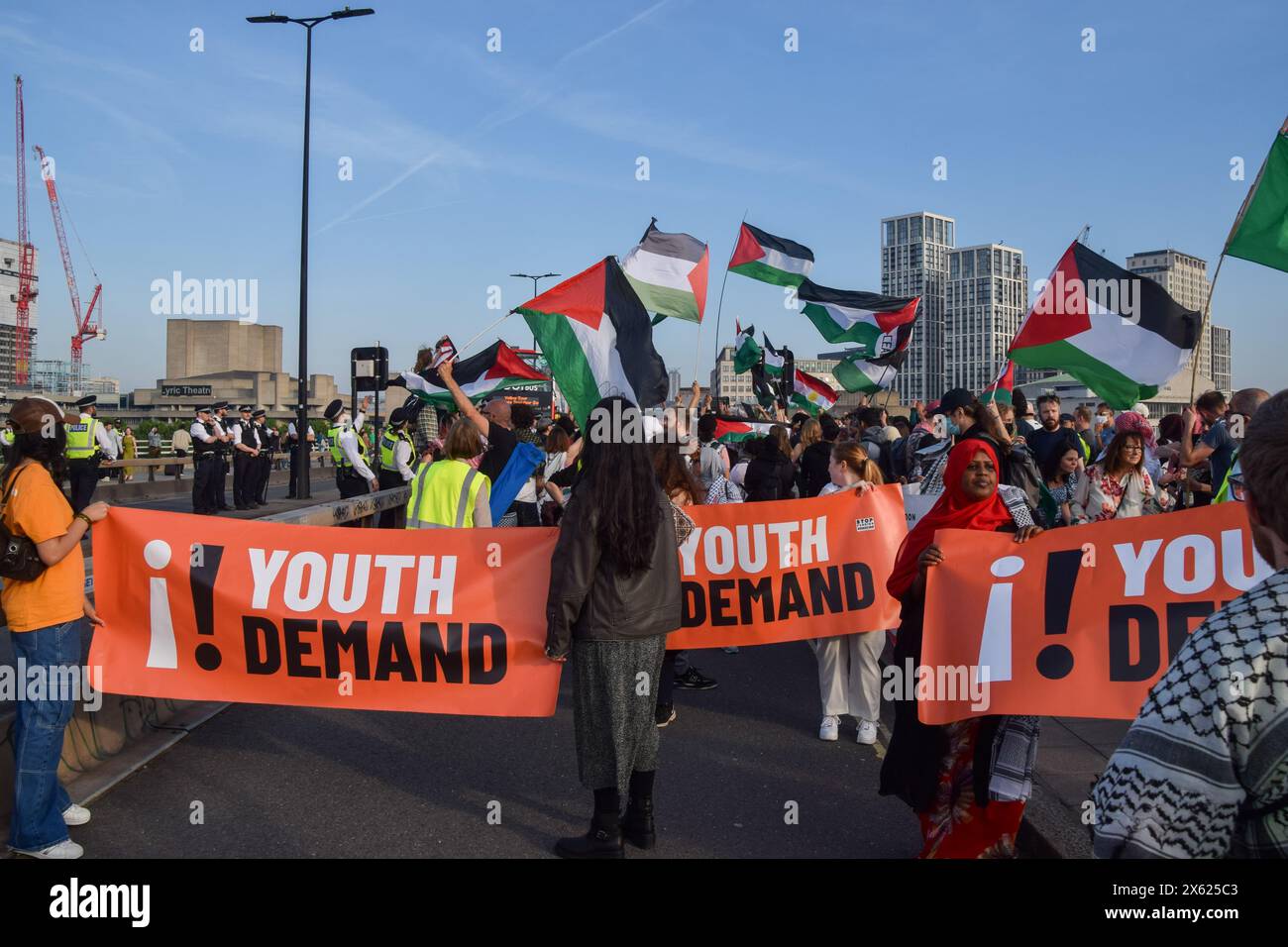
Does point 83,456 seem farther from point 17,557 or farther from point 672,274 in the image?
point 17,557

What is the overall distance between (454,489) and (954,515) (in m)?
3.21

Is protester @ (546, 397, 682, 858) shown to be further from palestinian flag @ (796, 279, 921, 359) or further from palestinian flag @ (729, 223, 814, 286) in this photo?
palestinian flag @ (796, 279, 921, 359)

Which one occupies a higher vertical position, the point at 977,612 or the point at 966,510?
the point at 966,510

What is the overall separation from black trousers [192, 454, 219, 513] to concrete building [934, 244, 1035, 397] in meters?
31.2

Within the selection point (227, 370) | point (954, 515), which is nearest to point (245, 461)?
point (954, 515)

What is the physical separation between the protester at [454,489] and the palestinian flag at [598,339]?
90 cm

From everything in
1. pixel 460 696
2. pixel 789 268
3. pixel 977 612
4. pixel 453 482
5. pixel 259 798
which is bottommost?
pixel 259 798

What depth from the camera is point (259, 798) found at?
496 centimetres

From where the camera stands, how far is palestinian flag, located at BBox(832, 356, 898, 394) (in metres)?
14.9

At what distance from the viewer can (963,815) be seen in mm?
4195

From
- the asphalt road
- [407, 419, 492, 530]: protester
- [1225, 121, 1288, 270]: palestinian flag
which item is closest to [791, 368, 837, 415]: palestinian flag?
the asphalt road
